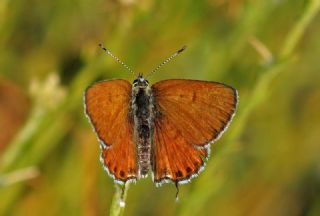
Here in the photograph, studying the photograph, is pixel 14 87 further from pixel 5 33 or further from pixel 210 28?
pixel 210 28

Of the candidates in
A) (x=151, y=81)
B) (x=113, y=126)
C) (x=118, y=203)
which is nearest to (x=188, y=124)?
(x=113, y=126)

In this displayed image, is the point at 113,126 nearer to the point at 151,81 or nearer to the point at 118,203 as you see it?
the point at 118,203

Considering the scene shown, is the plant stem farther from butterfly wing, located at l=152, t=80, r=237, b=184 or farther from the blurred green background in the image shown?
the blurred green background

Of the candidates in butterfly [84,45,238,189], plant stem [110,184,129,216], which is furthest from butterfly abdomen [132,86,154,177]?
plant stem [110,184,129,216]

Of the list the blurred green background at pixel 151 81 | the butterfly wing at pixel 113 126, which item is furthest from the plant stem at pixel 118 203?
the blurred green background at pixel 151 81

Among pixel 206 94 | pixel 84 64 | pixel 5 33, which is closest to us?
pixel 206 94

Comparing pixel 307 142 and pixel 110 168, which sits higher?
pixel 307 142

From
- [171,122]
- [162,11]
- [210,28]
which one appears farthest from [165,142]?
[210,28]
